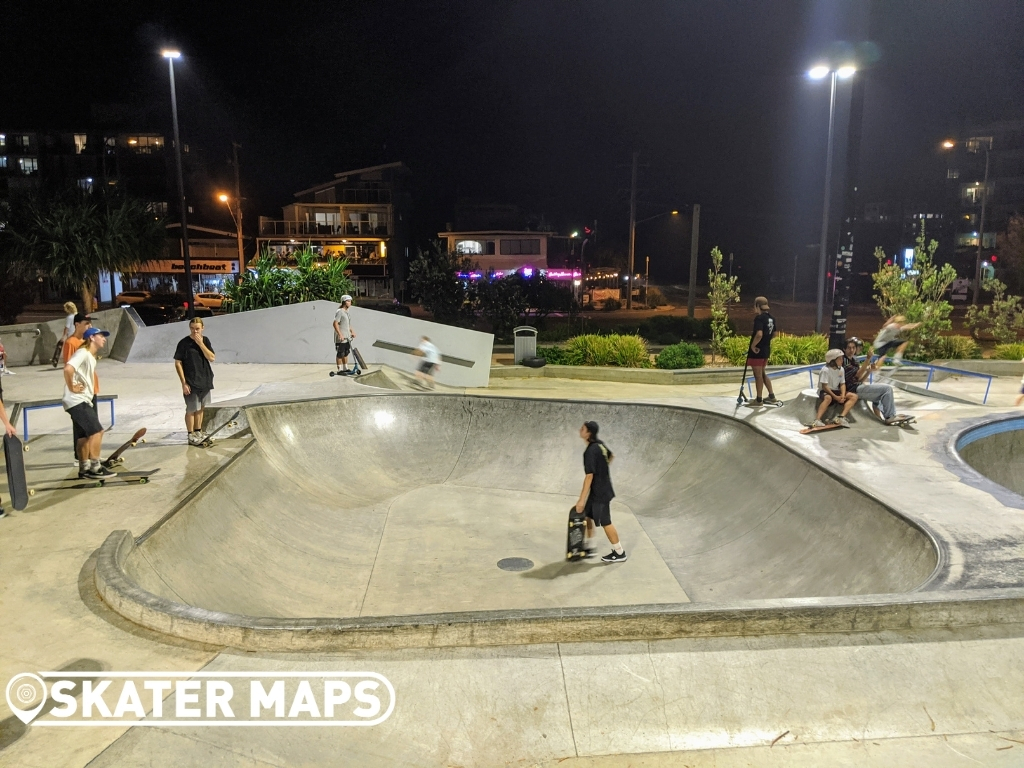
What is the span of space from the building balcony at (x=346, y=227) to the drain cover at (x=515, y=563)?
143ft

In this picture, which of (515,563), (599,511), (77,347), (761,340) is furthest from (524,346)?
(77,347)

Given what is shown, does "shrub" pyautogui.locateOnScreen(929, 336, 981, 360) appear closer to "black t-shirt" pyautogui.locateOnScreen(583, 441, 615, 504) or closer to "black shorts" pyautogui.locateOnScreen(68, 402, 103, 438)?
"black t-shirt" pyautogui.locateOnScreen(583, 441, 615, 504)

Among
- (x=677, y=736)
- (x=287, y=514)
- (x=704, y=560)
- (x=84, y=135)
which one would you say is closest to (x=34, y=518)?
(x=287, y=514)

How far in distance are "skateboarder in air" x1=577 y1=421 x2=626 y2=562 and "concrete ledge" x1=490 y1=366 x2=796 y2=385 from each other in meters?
9.22

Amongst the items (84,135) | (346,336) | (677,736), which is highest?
(84,135)

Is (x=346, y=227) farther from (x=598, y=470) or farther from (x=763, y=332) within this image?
(x=598, y=470)

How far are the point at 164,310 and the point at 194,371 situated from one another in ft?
81.1

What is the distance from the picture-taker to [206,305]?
33.5 m

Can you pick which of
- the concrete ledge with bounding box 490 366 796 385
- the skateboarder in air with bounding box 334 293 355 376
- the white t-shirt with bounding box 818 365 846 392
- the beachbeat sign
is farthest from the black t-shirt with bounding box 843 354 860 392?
the beachbeat sign

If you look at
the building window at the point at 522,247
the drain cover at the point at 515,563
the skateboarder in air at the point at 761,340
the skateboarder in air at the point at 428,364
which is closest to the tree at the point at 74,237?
the skateboarder in air at the point at 428,364

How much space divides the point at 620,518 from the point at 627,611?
15.0ft

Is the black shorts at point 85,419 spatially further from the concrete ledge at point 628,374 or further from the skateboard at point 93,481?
the concrete ledge at point 628,374

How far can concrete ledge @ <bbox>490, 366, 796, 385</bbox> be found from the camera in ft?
52.4

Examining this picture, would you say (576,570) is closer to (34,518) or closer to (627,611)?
(627,611)
